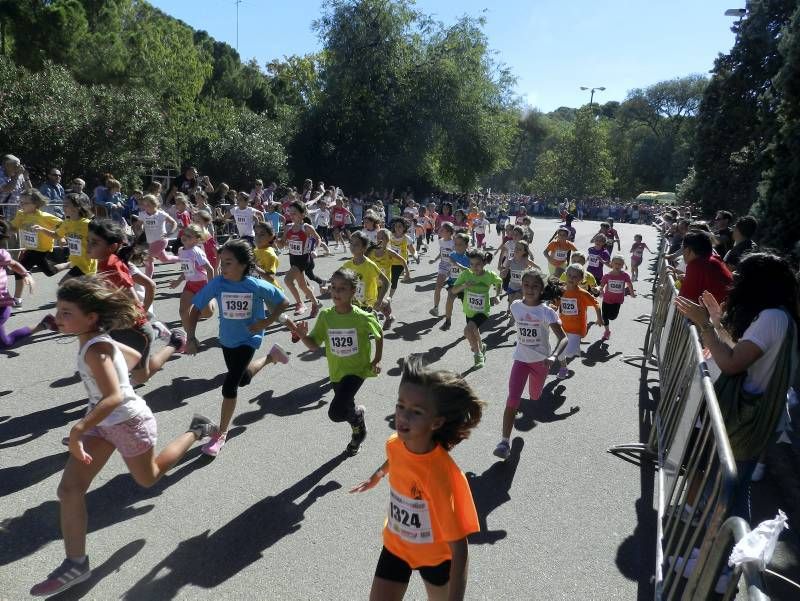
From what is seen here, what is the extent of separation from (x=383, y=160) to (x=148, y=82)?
11.7 metres

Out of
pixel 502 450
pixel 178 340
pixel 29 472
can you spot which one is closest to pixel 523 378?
pixel 502 450

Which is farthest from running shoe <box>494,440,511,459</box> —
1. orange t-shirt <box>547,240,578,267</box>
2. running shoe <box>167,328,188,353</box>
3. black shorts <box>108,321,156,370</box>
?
orange t-shirt <box>547,240,578,267</box>

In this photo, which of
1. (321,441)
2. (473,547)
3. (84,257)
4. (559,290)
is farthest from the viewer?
(84,257)

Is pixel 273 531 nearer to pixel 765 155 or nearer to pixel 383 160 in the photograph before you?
pixel 765 155

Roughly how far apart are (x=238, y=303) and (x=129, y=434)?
186 centimetres

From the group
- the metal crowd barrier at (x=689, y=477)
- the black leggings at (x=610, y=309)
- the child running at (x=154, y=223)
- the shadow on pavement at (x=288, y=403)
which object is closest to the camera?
the metal crowd barrier at (x=689, y=477)

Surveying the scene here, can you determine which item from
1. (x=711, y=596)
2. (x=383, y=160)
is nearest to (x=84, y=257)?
(x=711, y=596)

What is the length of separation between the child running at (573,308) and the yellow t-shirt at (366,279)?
Answer: 93.2 inches

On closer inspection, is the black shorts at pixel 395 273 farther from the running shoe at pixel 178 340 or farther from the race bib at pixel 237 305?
the running shoe at pixel 178 340

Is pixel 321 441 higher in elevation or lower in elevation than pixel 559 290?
lower

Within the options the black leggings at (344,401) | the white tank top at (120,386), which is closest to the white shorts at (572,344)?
the black leggings at (344,401)

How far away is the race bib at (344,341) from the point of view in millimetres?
4965

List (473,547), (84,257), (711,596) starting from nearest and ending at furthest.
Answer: (711,596), (473,547), (84,257)

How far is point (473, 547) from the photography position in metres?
3.96
